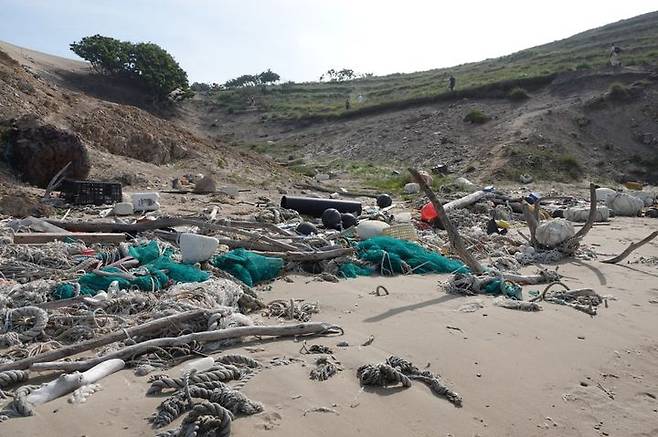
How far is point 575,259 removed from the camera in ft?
23.2

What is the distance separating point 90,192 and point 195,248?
17.3 feet

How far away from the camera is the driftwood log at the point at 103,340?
302cm

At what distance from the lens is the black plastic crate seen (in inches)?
379

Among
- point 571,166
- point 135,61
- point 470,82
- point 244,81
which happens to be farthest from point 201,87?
point 571,166

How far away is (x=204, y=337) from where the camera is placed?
3.42 m

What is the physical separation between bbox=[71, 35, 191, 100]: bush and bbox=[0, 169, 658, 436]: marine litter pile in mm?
30680

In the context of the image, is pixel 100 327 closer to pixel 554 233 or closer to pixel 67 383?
pixel 67 383

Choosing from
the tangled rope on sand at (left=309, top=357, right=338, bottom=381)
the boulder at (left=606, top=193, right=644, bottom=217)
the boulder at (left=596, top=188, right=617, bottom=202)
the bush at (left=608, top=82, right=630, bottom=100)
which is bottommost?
the boulder at (left=606, top=193, right=644, bottom=217)

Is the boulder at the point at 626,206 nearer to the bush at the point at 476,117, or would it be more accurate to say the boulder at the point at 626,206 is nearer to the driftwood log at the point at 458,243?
the driftwood log at the point at 458,243

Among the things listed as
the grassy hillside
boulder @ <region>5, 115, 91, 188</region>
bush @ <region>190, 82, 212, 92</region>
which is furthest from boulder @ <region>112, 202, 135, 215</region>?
bush @ <region>190, 82, 212, 92</region>

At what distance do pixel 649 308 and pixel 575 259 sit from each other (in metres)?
2.12

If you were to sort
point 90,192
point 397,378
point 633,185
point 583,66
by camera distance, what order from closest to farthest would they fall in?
point 397,378 → point 90,192 → point 633,185 → point 583,66

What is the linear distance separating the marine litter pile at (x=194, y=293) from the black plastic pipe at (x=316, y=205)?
1.44 m

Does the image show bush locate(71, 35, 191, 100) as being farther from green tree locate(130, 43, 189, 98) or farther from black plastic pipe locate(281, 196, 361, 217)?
black plastic pipe locate(281, 196, 361, 217)
